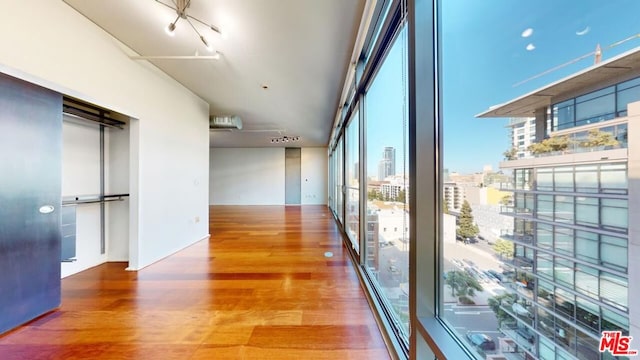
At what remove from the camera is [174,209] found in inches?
157

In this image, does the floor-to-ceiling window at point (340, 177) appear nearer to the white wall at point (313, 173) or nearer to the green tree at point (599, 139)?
the green tree at point (599, 139)

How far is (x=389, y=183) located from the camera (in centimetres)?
213

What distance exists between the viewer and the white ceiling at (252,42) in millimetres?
2232

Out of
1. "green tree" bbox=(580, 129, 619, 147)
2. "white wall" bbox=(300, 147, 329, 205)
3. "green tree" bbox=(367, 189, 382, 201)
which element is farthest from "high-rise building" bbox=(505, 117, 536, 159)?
"white wall" bbox=(300, 147, 329, 205)

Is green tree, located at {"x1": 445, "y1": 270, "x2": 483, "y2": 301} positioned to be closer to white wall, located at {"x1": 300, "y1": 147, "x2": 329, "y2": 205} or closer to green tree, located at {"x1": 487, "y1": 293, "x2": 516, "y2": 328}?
green tree, located at {"x1": 487, "y1": 293, "x2": 516, "y2": 328}

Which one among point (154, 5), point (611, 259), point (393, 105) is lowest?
point (611, 259)

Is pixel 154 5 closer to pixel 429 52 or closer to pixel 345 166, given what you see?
pixel 429 52

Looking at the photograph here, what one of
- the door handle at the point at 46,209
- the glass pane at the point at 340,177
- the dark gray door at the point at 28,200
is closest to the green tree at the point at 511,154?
the dark gray door at the point at 28,200

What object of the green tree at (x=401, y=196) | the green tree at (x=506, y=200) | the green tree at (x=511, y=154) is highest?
the green tree at (x=511, y=154)

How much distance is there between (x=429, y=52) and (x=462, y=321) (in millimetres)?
1294

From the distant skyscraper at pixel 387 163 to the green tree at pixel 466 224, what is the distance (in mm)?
993

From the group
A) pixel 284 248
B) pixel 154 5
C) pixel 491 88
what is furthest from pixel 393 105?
pixel 284 248

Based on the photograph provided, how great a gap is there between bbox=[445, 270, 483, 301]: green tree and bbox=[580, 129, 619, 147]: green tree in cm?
65

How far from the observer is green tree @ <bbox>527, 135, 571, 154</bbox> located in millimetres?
561
